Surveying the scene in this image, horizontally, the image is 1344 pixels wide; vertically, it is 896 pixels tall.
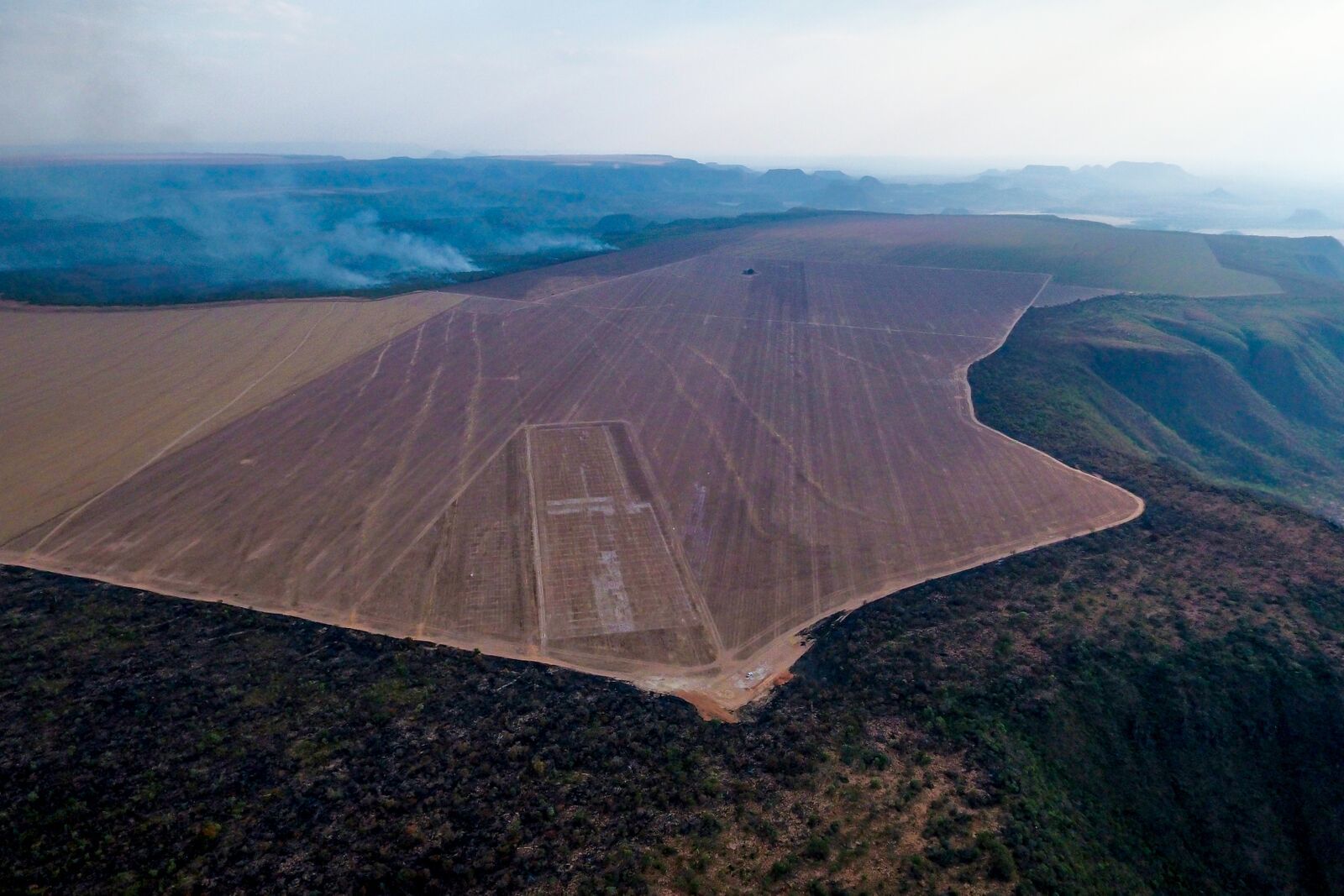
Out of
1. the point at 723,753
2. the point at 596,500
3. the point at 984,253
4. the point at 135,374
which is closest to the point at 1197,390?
the point at 596,500

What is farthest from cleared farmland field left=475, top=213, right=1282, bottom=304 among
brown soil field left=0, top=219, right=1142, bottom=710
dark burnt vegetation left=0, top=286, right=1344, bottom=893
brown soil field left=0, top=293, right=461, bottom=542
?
dark burnt vegetation left=0, top=286, right=1344, bottom=893

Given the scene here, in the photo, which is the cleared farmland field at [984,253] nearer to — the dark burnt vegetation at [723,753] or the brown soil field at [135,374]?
the brown soil field at [135,374]

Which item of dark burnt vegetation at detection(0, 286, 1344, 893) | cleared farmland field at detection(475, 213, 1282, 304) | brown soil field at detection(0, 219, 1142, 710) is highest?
cleared farmland field at detection(475, 213, 1282, 304)

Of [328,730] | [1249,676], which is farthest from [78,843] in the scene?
[1249,676]

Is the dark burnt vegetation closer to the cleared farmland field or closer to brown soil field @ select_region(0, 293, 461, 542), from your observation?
brown soil field @ select_region(0, 293, 461, 542)

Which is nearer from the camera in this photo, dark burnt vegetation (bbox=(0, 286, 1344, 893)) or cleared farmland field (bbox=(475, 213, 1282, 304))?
dark burnt vegetation (bbox=(0, 286, 1344, 893))

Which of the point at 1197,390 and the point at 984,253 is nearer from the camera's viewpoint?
the point at 1197,390

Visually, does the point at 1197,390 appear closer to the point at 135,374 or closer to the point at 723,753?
the point at 723,753

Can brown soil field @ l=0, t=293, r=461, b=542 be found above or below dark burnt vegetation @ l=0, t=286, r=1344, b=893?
above
